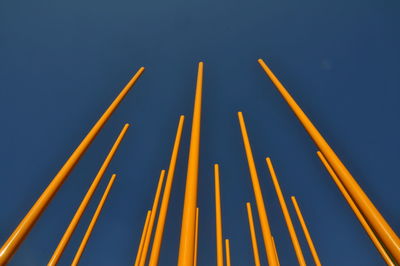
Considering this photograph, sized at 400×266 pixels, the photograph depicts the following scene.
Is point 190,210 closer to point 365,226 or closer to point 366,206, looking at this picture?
point 366,206

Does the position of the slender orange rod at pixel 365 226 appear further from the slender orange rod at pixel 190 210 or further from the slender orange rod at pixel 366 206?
the slender orange rod at pixel 190 210

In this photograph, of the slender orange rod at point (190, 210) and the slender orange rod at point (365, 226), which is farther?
the slender orange rod at point (365, 226)

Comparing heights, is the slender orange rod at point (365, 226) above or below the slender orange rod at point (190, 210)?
above

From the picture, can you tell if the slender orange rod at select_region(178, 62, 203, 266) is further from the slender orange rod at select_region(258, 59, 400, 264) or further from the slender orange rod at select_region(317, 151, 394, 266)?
the slender orange rod at select_region(317, 151, 394, 266)

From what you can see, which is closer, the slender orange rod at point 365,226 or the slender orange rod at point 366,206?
the slender orange rod at point 366,206

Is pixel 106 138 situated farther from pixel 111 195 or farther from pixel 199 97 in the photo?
pixel 199 97

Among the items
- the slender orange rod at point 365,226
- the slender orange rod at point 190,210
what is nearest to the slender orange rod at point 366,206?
the slender orange rod at point 190,210

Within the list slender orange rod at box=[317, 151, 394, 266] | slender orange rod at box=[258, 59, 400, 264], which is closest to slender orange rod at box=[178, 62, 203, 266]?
slender orange rod at box=[258, 59, 400, 264]

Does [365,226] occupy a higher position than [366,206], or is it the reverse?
[365,226]

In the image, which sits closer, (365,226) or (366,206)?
(366,206)

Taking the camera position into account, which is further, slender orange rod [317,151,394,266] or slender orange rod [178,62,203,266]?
slender orange rod [317,151,394,266]

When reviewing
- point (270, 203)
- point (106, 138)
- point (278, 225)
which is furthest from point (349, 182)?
point (278, 225)

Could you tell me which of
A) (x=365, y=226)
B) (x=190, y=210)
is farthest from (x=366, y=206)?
(x=365, y=226)

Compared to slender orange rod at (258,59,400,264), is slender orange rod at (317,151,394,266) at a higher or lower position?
higher
